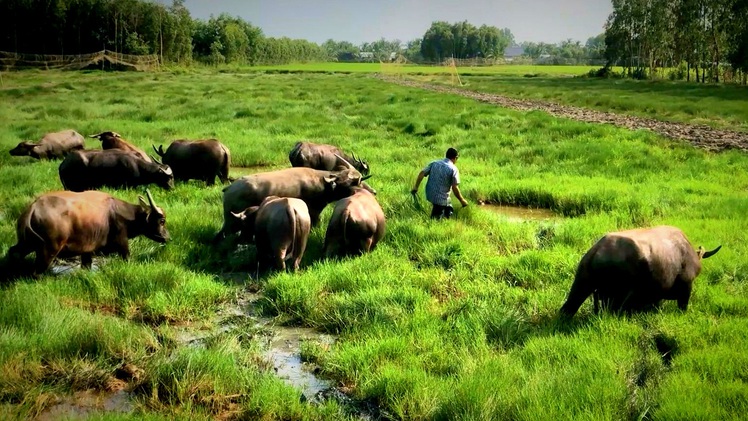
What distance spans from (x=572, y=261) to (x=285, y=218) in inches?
137

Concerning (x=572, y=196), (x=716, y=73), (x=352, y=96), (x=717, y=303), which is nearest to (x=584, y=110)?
(x=352, y=96)

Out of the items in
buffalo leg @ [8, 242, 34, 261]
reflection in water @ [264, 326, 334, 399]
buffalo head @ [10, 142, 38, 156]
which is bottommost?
reflection in water @ [264, 326, 334, 399]

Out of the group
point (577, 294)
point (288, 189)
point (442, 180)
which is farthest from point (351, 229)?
point (577, 294)

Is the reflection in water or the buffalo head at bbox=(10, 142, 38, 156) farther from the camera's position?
the buffalo head at bbox=(10, 142, 38, 156)

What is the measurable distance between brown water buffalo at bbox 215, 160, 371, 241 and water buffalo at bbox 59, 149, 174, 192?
2.87m

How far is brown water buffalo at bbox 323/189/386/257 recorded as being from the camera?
289 inches

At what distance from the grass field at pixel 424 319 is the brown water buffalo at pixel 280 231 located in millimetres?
287

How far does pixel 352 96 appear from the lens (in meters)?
31.1

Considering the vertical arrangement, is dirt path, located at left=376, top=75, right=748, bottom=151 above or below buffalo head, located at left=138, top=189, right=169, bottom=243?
above

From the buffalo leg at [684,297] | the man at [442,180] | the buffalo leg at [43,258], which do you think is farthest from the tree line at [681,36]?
the buffalo leg at [43,258]

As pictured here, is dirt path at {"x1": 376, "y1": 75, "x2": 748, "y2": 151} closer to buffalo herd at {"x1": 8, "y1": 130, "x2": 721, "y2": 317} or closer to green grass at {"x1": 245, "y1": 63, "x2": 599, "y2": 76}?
buffalo herd at {"x1": 8, "y1": 130, "x2": 721, "y2": 317}

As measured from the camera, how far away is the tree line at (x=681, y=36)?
43312 millimetres

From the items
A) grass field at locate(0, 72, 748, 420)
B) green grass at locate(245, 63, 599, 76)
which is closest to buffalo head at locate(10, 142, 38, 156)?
grass field at locate(0, 72, 748, 420)

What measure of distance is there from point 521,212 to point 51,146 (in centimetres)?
1072
